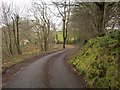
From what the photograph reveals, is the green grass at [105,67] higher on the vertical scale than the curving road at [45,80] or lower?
higher

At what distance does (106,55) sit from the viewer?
15203 mm

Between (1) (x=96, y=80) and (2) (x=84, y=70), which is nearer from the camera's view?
(1) (x=96, y=80)

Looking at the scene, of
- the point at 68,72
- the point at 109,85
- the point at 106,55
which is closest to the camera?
the point at 109,85

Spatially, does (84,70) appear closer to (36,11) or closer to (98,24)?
(98,24)

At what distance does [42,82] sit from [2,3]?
101 ft

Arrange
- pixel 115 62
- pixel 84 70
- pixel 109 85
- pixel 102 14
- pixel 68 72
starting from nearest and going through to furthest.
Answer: pixel 109 85, pixel 115 62, pixel 84 70, pixel 68 72, pixel 102 14

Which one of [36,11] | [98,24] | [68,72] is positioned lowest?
[68,72]

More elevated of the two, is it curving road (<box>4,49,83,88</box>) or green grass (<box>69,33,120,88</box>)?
green grass (<box>69,33,120,88</box>)

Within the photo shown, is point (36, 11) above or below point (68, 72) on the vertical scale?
above

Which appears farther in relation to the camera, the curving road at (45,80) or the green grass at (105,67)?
the curving road at (45,80)

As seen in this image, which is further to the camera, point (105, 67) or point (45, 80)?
point (45, 80)

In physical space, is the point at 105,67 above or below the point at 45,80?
above

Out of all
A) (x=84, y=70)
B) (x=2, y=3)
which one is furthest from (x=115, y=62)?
(x=2, y=3)

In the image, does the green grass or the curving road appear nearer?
the green grass
